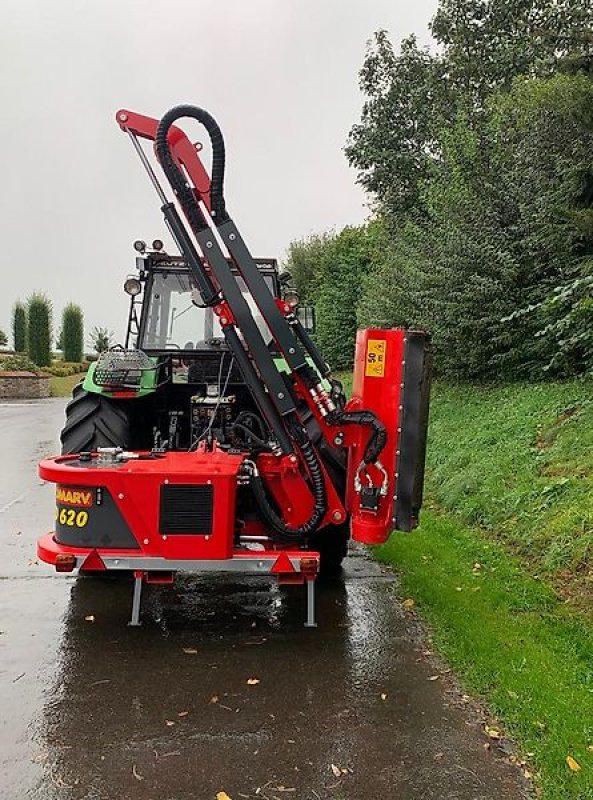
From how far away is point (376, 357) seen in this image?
424cm

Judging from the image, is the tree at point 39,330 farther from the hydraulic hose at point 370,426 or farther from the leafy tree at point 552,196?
the hydraulic hose at point 370,426

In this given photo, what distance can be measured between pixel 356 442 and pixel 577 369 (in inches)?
246

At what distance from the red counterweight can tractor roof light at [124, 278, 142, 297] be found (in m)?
2.29

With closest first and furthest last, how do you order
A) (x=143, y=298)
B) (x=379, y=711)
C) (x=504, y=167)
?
1. (x=379, y=711)
2. (x=143, y=298)
3. (x=504, y=167)

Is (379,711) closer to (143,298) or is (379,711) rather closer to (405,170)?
(143,298)

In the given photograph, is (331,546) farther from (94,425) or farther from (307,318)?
(94,425)

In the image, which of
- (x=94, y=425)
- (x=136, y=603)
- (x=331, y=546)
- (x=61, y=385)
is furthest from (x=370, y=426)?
(x=61, y=385)

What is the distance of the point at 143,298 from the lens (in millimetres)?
6109

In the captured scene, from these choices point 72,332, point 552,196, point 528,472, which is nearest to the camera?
point 528,472

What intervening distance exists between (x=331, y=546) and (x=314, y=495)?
109 centimetres

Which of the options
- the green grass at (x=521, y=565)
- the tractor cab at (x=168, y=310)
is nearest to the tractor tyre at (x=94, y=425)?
the tractor cab at (x=168, y=310)

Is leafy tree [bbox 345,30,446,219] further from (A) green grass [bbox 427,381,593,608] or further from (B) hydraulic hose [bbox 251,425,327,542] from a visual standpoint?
(B) hydraulic hose [bbox 251,425,327,542]

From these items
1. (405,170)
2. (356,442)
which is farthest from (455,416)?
(405,170)

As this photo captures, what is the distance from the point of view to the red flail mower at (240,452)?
411 centimetres
